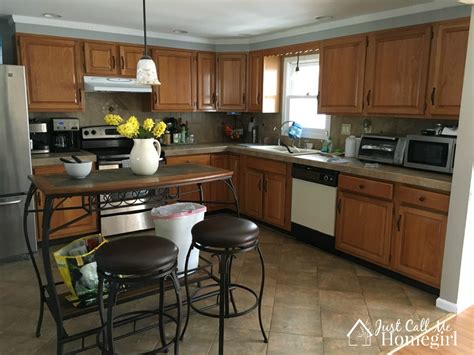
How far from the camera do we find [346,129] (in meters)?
4.24

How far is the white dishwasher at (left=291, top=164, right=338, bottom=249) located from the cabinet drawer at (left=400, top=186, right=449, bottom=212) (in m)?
0.68

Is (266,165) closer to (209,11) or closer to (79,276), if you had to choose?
(209,11)

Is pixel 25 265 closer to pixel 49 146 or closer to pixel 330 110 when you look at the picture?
pixel 49 146

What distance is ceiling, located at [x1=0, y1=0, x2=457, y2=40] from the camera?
3230mm

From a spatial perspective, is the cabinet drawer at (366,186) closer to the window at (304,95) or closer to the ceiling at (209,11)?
the window at (304,95)

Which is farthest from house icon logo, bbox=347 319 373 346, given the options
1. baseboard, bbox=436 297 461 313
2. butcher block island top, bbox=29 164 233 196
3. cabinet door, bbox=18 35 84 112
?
cabinet door, bbox=18 35 84 112

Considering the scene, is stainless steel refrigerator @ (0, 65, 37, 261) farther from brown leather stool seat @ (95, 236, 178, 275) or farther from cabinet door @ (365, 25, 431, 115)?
cabinet door @ (365, 25, 431, 115)

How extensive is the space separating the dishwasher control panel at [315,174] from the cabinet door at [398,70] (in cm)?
70

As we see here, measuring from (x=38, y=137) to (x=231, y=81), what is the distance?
7.79ft

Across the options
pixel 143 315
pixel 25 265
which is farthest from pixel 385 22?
pixel 25 265

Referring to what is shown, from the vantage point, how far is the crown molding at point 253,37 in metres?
3.18

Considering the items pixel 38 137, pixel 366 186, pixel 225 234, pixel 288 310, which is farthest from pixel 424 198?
pixel 38 137

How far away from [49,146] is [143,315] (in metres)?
2.56

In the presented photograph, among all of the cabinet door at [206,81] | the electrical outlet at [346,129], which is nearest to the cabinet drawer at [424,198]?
the electrical outlet at [346,129]
